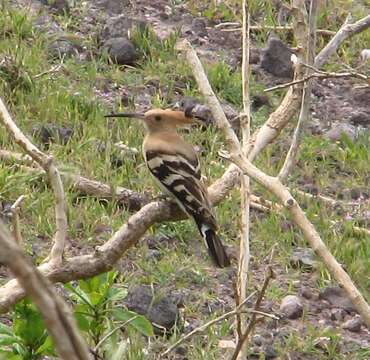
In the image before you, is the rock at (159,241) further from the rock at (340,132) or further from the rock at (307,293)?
the rock at (340,132)

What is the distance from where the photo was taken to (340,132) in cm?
602

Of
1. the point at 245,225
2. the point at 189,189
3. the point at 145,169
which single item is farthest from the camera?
the point at 145,169

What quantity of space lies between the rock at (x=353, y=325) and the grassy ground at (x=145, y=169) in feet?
0.37

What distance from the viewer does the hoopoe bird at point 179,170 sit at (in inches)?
151

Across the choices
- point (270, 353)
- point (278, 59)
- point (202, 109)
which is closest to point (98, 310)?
point (270, 353)

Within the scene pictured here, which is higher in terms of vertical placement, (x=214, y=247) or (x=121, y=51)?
(x=121, y=51)

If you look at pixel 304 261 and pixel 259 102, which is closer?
pixel 304 261

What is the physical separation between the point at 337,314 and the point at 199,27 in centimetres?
313

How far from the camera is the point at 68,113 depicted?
549 cm

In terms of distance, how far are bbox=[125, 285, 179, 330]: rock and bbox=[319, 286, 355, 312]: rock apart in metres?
0.83

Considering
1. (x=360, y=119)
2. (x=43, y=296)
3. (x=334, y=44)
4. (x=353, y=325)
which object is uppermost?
(x=43, y=296)

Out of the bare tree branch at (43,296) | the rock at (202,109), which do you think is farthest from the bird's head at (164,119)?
the bare tree branch at (43,296)

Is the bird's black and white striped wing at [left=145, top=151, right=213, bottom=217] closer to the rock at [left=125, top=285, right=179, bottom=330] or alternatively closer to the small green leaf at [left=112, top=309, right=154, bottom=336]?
the rock at [left=125, top=285, right=179, bottom=330]

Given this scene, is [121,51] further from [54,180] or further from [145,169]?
[54,180]
